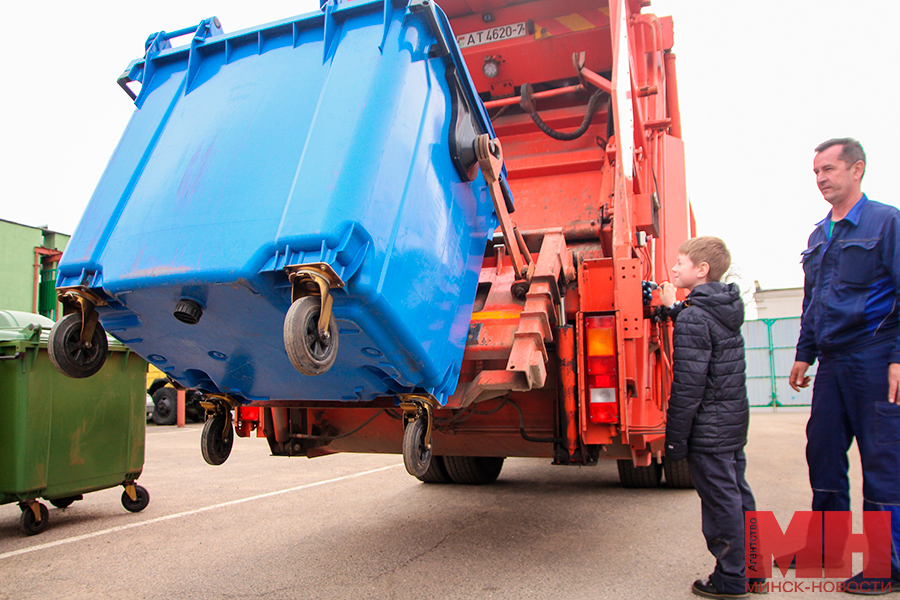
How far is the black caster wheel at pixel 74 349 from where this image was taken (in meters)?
2.21

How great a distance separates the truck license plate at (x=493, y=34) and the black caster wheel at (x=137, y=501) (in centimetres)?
411

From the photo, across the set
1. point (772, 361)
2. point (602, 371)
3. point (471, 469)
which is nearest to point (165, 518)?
point (471, 469)

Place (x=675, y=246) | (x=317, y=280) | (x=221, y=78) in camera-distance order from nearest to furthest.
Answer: (x=317, y=280) → (x=221, y=78) → (x=675, y=246)

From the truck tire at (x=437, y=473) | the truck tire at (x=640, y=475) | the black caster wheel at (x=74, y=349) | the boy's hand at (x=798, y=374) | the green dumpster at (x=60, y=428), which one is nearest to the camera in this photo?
the black caster wheel at (x=74, y=349)

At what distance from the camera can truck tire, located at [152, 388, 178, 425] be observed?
14031mm

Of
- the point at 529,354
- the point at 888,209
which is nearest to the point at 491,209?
the point at 529,354

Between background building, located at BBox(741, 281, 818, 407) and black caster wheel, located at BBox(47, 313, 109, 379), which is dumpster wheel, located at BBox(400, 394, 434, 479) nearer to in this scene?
black caster wheel, located at BBox(47, 313, 109, 379)

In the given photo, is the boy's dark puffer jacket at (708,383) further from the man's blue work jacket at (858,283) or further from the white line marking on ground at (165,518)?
the white line marking on ground at (165,518)

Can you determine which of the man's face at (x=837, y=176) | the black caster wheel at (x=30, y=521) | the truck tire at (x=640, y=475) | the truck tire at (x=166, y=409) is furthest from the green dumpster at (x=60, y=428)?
the truck tire at (x=166, y=409)

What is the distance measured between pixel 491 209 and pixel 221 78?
1.30 m

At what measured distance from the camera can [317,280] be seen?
5.99 feet

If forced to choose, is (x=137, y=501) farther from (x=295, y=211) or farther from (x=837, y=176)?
(x=837, y=176)

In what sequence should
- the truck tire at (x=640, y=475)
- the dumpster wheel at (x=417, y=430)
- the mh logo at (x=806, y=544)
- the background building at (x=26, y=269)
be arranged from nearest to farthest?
the dumpster wheel at (x=417, y=430)
the mh logo at (x=806, y=544)
the truck tire at (x=640, y=475)
the background building at (x=26, y=269)

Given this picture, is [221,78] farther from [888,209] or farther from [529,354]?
[888,209]
